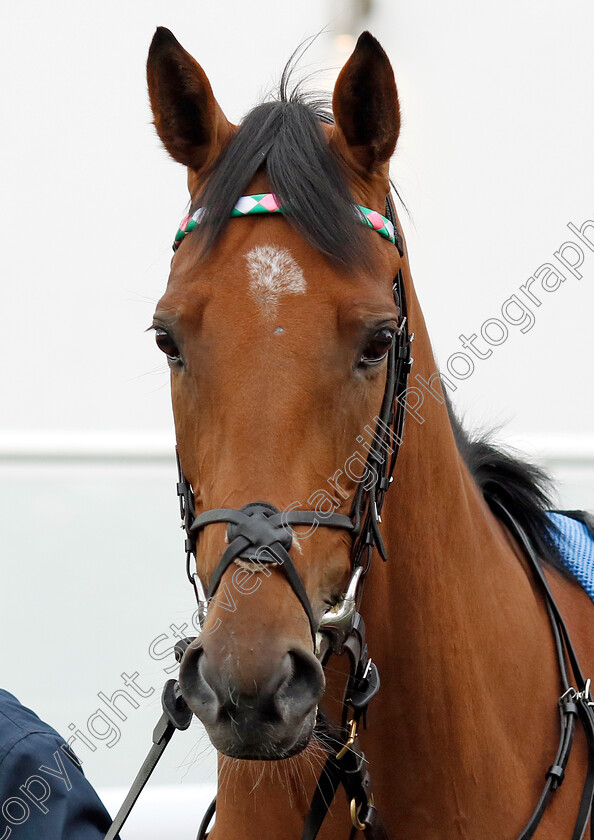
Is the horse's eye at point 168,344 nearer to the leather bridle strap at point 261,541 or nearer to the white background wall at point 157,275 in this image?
the leather bridle strap at point 261,541

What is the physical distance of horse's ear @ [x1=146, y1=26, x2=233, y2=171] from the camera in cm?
149

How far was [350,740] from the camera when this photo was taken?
1.40 metres

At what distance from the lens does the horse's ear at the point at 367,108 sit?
4.71 ft

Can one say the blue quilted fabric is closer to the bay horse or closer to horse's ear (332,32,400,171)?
the bay horse

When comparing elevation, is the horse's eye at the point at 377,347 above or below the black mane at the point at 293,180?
below

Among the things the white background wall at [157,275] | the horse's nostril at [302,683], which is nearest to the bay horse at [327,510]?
the horse's nostril at [302,683]

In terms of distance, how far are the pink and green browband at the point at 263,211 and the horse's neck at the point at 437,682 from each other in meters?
0.17

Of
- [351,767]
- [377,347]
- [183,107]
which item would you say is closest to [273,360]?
[377,347]

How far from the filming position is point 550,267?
3.16m

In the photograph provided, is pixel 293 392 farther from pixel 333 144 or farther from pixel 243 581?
pixel 333 144

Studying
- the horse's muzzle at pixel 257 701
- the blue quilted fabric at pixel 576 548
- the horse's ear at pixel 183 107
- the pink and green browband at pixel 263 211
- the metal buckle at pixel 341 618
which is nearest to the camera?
the horse's muzzle at pixel 257 701

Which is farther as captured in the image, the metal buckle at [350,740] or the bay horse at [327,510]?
the metal buckle at [350,740]

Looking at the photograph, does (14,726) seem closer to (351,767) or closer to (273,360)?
(351,767)

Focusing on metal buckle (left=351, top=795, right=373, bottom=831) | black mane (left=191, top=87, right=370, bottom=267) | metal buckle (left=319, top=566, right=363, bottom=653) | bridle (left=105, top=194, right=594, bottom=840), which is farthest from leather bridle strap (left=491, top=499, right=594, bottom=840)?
black mane (left=191, top=87, right=370, bottom=267)
